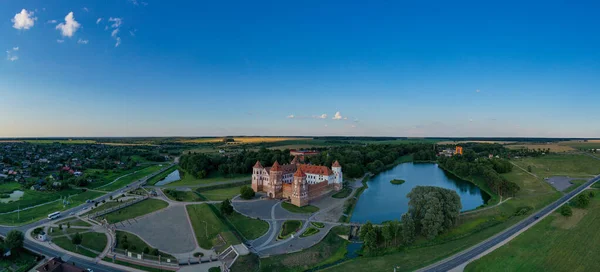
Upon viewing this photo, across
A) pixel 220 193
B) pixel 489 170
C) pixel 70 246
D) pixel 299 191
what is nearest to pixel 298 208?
pixel 299 191

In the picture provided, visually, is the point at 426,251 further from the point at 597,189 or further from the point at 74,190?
the point at 74,190

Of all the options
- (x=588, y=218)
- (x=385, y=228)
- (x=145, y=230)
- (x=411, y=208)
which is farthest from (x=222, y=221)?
(x=588, y=218)

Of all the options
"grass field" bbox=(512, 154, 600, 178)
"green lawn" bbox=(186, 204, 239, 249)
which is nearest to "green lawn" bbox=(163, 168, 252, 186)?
"green lawn" bbox=(186, 204, 239, 249)

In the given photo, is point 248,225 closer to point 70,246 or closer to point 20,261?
point 70,246

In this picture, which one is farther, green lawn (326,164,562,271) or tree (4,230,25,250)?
tree (4,230,25,250)

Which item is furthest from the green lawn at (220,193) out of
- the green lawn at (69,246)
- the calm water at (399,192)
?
the calm water at (399,192)

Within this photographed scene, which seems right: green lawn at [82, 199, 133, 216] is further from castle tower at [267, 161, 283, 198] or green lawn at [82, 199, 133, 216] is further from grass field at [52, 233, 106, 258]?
castle tower at [267, 161, 283, 198]

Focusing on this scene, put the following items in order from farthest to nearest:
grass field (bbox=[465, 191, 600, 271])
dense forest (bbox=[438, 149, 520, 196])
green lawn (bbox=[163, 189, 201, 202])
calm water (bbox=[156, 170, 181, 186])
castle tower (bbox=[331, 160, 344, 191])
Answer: calm water (bbox=[156, 170, 181, 186]) < castle tower (bbox=[331, 160, 344, 191]) < dense forest (bbox=[438, 149, 520, 196]) < green lawn (bbox=[163, 189, 201, 202]) < grass field (bbox=[465, 191, 600, 271])

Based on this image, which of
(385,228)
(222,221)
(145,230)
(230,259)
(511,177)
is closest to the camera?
(230,259)
